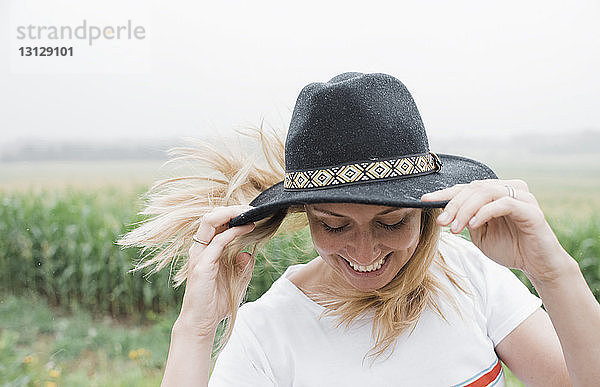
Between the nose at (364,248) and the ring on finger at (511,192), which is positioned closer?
the ring on finger at (511,192)

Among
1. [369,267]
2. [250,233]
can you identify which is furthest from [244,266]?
[369,267]

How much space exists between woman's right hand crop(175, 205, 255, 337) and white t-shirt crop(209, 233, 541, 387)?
0.30ft

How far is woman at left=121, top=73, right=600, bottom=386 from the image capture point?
1.23m

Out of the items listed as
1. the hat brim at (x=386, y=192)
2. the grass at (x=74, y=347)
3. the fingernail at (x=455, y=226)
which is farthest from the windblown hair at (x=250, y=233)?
the grass at (x=74, y=347)

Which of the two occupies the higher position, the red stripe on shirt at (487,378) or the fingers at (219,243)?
the fingers at (219,243)

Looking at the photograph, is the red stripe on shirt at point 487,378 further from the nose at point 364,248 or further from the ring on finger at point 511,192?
the ring on finger at point 511,192

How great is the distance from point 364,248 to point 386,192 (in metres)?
0.15

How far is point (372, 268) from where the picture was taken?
1369 mm

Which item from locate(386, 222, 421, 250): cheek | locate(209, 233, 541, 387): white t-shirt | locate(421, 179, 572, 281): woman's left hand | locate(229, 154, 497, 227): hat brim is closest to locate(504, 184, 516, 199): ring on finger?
locate(421, 179, 572, 281): woman's left hand

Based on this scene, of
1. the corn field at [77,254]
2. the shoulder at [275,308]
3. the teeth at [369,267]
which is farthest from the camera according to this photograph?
the corn field at [77,254]

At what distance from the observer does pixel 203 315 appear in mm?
1396

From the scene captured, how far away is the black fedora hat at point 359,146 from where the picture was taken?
1247mm

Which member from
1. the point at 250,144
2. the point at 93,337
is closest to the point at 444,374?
the point at 250,144

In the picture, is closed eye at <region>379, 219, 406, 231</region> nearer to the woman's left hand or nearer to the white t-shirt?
the woman's left hand
